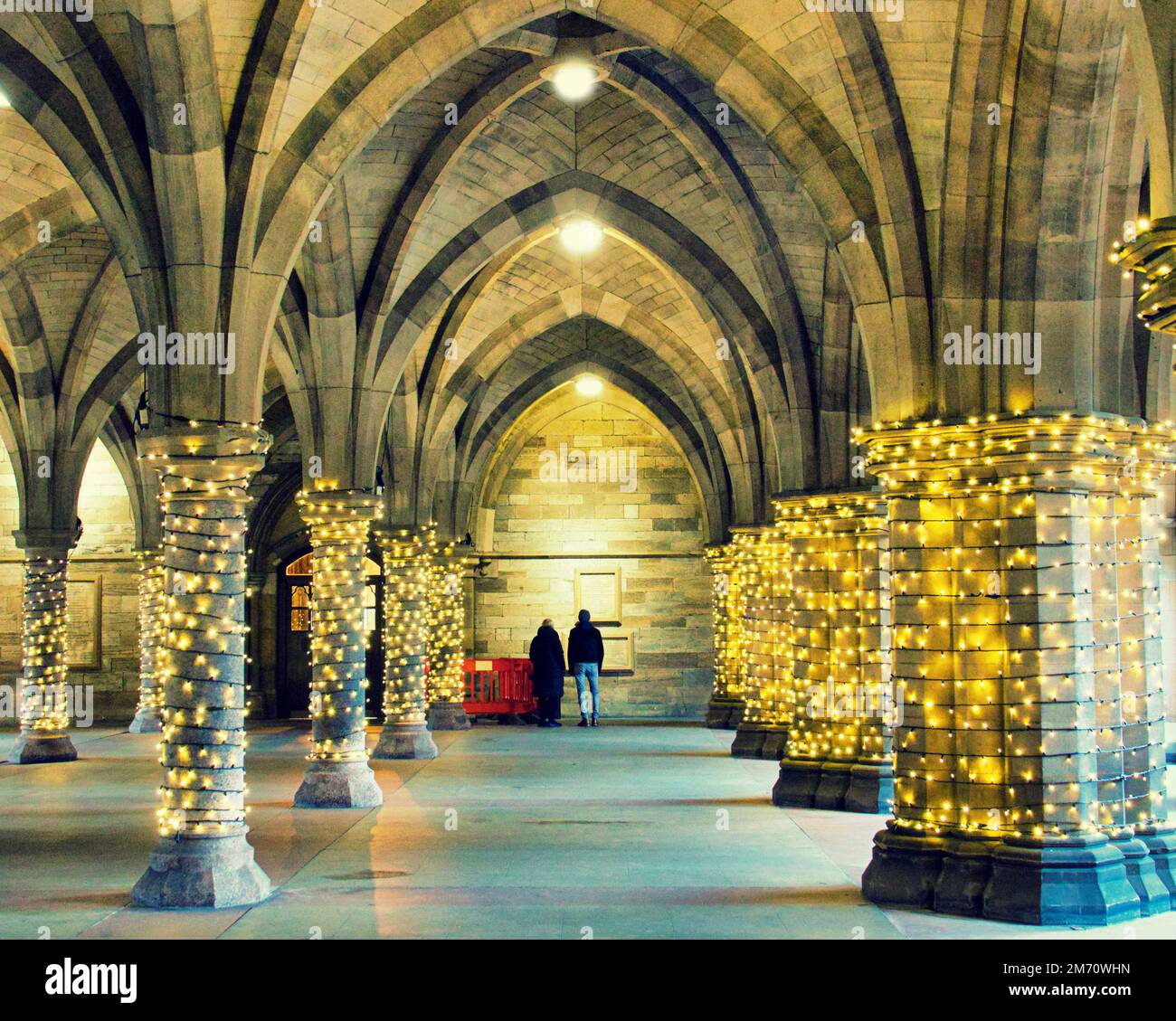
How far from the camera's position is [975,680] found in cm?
741

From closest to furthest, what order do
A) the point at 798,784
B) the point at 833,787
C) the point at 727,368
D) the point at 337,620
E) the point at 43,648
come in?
the point at 833,787, the point at 798,784, the point at 337,620, the point at 43,648, the point at 727,368

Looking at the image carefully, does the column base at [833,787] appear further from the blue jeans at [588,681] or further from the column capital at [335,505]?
the blue jeans at [588,681]

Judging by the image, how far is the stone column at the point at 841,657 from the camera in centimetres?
1095

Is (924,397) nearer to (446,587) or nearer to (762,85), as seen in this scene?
(762,85)

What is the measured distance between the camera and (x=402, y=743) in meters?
15.6

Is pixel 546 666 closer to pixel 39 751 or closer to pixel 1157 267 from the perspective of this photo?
pixel 39 751

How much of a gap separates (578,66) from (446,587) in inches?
387

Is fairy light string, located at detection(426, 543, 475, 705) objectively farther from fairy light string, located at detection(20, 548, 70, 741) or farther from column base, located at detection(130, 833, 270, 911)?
column base, located at detection(130, 833, 270, 911)

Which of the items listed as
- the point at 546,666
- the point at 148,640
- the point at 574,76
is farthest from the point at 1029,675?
the point at 546,666

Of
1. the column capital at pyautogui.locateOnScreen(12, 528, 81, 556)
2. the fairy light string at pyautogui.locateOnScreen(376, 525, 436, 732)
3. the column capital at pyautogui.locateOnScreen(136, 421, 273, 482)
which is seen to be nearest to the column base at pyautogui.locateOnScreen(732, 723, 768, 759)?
the fairy light string at pyautogui.locateOnScreen(376, 525, 436, 732)

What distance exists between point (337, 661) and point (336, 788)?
1035 mm

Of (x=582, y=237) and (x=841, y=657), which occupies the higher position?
(x=582, y=237)

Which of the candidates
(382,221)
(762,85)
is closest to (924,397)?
(762,85)
